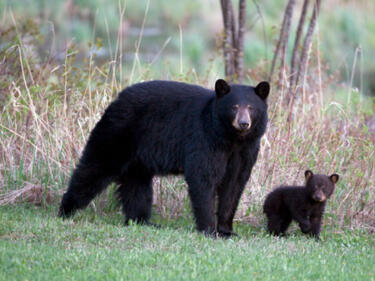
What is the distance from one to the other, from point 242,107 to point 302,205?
1377mm

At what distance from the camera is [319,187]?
Result: 670 cm

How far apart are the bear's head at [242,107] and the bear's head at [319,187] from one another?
941 mm

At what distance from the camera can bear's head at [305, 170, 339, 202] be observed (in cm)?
664

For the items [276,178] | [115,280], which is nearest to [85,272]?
[115,280]

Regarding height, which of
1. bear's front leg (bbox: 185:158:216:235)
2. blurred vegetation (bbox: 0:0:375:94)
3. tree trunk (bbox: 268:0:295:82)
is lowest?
bear's front leg (bbox: 185:158:216:235)

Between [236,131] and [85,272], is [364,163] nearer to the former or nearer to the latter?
[236,131]

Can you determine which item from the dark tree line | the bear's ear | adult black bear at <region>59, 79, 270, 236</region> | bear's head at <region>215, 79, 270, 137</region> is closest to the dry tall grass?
adult black bear at <region>59, 79, 270, 236</region>

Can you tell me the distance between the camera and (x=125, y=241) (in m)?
5.65

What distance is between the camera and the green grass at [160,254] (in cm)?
466

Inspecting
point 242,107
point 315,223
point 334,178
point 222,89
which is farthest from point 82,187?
point 334,178

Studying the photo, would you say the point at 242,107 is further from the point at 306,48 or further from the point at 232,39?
the point at 232,39

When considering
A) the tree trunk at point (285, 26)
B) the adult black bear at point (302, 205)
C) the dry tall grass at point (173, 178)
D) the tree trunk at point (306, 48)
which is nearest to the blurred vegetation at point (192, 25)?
the tree trunk at point (285, 26)

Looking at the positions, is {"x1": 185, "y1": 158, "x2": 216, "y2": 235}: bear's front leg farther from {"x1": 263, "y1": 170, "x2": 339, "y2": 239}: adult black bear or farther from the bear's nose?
{"x1": 263, "y1": 170, "x2": 339, "y2": 239}: adult black bear

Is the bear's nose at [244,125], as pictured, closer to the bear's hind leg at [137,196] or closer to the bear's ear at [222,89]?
the bear's ear at [222,89]
